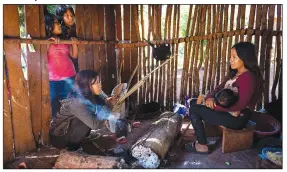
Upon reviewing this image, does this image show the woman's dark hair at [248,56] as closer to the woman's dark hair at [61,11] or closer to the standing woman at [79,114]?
the standing woman at [79,114]

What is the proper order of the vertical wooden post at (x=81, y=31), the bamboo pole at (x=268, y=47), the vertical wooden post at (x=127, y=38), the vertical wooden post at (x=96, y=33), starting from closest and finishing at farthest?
the bamboo pole at (x=268, y=47) → the vertical wooden post at (x=81, y=31) → the vertical wooden post at (x=96, y=33) → the vertical wooden post at (x=127, y=38)

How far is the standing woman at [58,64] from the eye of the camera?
376cm

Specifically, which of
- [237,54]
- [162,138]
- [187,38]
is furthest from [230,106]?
[187,38]

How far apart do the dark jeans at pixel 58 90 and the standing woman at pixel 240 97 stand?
187cm

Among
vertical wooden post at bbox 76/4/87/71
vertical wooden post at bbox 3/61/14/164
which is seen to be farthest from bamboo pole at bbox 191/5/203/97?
vertical wooden post at bbox 3/61/14/164

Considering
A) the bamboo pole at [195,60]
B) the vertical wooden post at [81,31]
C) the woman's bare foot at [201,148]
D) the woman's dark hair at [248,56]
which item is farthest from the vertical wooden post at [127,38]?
the woman's dark hair at [248,56]

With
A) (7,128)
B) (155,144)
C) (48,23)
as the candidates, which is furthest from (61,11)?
(155,144)

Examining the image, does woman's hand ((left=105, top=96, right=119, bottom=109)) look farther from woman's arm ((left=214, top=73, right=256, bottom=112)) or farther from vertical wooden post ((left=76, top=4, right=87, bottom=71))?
woman's arm ((left=214, top=73, right=256, bottom=112))

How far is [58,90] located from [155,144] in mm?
1714

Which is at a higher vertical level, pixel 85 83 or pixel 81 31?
pixel 81 31

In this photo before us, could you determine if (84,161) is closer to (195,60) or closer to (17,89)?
(17,89)

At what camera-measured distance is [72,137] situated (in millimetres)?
3594

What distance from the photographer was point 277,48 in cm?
423

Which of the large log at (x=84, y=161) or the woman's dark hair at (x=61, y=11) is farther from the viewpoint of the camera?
the woman's dark hair at (x=61, y=11)
